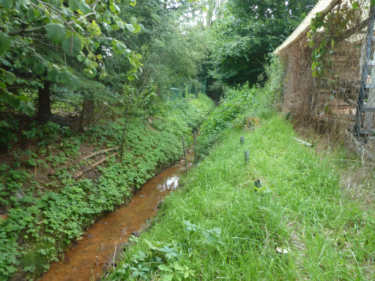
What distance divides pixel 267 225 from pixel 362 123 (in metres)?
2.37

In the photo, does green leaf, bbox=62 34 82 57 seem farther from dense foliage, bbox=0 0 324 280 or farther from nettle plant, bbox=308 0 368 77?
nettle plant, bbox=308 0 368 77

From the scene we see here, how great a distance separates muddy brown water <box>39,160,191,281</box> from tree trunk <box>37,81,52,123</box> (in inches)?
106

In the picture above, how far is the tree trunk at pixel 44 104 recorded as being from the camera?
5.12 metres

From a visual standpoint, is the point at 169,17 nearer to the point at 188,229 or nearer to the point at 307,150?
the point at 307,150

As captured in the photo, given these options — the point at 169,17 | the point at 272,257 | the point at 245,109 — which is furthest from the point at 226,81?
the point at 272,257

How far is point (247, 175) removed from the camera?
139 inches

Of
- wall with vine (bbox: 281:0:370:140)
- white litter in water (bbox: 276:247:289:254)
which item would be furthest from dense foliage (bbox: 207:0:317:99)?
white litter in water (bbox: 276:247:289:254)

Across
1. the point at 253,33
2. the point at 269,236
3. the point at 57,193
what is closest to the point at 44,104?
the point at 57,193

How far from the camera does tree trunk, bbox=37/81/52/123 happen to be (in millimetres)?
5117

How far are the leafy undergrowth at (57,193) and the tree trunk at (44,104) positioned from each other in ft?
2.09

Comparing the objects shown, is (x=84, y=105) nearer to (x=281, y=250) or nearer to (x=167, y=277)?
(x=167, y=277)

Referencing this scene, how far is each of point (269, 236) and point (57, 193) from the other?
3.56m

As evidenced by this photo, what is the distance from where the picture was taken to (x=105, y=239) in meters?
3.85

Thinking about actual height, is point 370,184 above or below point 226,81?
below
